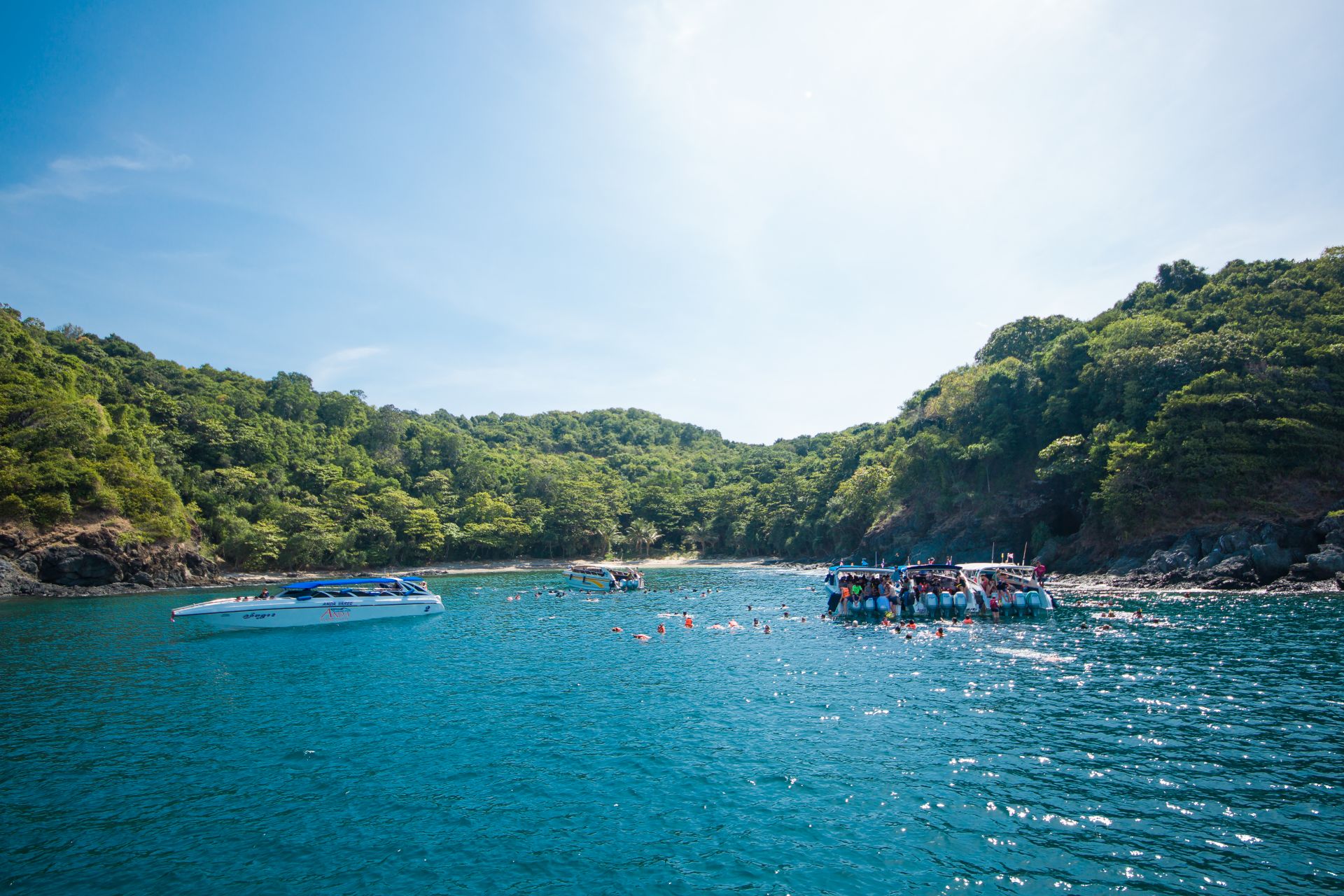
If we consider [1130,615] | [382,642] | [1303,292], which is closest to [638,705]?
[382,642]

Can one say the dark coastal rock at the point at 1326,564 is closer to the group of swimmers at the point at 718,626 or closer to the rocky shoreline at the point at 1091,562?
the rocky shoreline at the point at 1091,562

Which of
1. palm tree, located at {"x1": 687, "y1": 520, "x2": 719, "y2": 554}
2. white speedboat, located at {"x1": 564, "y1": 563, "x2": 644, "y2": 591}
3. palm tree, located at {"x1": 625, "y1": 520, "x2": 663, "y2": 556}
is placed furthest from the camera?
palm tree, located at {"x1": 687, "y1": 520, "x2": 719, "y2": 554}

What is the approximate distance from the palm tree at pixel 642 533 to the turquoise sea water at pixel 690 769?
8012cm

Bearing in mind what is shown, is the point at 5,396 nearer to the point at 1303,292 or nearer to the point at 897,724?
the point at 897,724

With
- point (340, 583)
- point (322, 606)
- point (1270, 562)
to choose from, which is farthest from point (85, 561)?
point (1270, 562)

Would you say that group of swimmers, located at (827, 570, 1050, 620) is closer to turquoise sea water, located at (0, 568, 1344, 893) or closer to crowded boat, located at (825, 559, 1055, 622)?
crowded boat, located at (825, 559, 1055, 622)

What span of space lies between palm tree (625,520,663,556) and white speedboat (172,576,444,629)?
62.0 m

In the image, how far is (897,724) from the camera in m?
17.2

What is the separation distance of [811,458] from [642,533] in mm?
41024

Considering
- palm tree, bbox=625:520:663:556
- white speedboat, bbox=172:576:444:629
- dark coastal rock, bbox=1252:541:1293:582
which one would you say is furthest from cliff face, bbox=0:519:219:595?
dark coastal rock, bbox=1252:541:1293:582

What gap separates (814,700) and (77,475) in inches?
Result: 2617

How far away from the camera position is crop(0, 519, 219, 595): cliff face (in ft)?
165

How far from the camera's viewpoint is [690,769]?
14406 millimetres

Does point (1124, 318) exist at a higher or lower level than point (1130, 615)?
higher
